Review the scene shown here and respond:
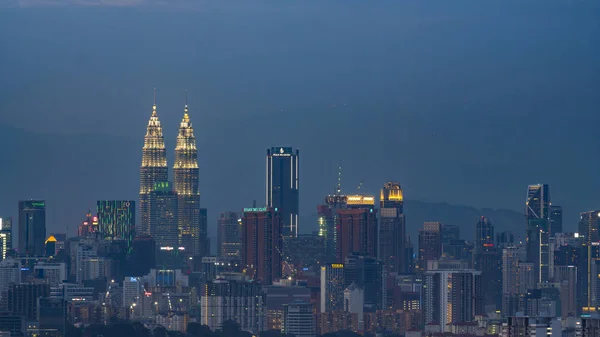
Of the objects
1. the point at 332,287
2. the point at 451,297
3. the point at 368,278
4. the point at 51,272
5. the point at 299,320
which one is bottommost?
the point at 299,320

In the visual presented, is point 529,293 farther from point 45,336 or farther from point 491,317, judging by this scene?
point 45,336

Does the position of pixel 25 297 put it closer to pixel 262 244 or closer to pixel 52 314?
pixel 52 314

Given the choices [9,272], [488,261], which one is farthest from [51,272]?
[488,261]

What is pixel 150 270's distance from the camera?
179 ft

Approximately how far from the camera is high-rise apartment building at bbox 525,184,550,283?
166 ft

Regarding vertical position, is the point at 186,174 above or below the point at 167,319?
above

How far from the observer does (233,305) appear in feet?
143

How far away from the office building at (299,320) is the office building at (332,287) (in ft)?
3.23

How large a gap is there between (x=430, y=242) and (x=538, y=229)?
411 cm

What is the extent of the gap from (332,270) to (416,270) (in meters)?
3.40

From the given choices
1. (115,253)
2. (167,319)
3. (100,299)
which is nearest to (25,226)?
(115,253)

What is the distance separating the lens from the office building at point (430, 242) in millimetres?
56109

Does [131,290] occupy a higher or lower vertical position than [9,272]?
lower

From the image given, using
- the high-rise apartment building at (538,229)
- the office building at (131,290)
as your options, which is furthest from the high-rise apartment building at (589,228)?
Result: the office building at (131,290)
